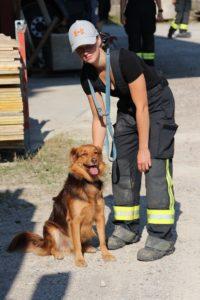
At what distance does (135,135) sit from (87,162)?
1.55 feet

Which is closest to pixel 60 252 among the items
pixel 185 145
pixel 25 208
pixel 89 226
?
pixel 89 226

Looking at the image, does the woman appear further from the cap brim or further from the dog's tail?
the dog's tail

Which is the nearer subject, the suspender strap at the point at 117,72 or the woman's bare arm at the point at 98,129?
the suspender strap at the point at 117,72

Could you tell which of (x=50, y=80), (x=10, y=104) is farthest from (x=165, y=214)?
(x=50, y=80)

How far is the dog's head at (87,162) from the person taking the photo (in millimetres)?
4504

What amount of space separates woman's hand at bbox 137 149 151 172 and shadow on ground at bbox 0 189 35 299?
1.07m

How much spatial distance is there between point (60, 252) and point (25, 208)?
3.92 ft

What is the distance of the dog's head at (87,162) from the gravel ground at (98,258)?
0.64 m

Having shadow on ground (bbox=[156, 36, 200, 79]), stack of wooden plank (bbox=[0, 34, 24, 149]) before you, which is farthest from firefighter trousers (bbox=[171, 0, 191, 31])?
stack of wooden plank (bbox=[0, 34, 24, 149])

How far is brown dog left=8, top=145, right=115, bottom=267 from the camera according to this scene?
14.9 feet

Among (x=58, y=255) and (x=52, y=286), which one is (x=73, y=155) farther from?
(x=52, y=286)

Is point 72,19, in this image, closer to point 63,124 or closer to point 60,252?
point 63,124

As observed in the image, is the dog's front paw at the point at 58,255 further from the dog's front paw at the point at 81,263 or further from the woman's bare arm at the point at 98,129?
the woman's bare arm at the point at 98,129

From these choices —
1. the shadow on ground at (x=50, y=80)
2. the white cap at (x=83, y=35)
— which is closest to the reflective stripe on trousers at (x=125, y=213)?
the white cap at (x=83, y=35)
